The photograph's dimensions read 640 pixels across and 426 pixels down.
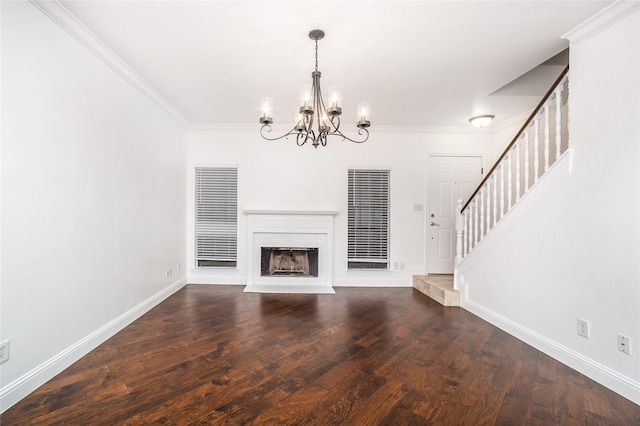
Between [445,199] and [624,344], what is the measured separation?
3.15 metres

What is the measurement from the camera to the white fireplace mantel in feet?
14.8

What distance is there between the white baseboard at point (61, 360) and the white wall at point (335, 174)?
1.73 m

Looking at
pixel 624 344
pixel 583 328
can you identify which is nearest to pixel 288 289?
pixel 583 328

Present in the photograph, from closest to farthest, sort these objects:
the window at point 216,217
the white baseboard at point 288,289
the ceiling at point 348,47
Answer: the ceiling at point 348,47 < the white baseboard at point 288,289 < the window at point 216,217

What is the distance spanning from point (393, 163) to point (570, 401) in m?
3.57

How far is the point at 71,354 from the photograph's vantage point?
2172mm

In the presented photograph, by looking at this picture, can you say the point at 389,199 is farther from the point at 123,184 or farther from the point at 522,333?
the point at 123,184

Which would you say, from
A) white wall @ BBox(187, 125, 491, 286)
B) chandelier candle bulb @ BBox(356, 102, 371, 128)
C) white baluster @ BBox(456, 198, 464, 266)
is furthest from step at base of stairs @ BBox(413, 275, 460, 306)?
chandelier candle bulb @ BBox(356, 102, 371, 128)

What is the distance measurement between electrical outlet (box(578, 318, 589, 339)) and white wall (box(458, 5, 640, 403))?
1.4 inches

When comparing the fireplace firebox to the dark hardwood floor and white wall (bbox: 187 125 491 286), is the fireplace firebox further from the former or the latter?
the dark hardwood floor

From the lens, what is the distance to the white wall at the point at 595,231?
1.88m

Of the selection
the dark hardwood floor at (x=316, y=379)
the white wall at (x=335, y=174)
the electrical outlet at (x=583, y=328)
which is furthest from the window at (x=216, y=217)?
the electrical outlet at (x=583, y=328)

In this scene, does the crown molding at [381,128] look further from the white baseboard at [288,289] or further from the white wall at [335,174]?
the white baseboard at [288,289]

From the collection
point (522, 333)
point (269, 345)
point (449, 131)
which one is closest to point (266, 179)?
point (269, 345)
